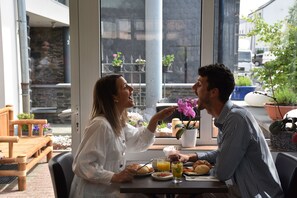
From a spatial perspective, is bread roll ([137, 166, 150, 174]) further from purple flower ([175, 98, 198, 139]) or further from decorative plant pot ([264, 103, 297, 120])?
decorative plant pot ([264, 103, 297, 120])

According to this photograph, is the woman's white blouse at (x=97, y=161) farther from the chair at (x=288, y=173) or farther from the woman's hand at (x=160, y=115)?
the chair at (x=288, y=173)

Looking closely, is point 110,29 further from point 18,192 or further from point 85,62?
point 18,192

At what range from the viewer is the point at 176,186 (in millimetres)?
1669

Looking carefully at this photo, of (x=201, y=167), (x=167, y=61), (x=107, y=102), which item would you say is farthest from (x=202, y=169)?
(x=167, y=61)

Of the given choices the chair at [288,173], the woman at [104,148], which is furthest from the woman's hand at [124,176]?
the chair at [288,173]

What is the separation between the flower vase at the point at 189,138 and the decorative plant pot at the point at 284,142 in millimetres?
611

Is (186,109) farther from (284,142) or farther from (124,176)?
(124,176)

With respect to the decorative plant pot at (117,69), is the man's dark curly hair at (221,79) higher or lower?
lower

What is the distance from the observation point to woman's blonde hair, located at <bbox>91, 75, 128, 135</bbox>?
6.45 ft

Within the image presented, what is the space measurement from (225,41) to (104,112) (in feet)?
4.23

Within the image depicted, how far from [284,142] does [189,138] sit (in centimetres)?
73

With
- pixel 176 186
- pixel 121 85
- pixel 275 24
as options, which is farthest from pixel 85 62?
pixel 275 24

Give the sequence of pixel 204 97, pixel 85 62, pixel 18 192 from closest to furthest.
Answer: pixel 204 97
pixel 85 62
pixel 18 192

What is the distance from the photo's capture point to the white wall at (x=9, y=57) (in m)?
5.26
